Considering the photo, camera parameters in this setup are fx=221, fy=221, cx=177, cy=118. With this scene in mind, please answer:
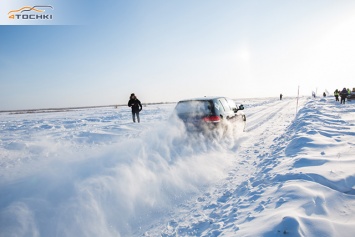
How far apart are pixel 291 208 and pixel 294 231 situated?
1.83 feet

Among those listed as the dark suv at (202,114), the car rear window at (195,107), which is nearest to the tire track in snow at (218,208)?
the dark suv at (202,114)

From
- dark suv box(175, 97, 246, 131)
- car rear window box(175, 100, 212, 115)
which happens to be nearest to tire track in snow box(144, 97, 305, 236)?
dark suv box(175, 97, 246, 131)

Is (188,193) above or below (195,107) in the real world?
below

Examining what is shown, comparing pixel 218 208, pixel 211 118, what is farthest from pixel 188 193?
pixel 211 118

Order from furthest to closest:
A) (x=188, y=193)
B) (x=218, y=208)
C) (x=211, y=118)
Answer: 1. (x=211, y=118)
2. (x=188, y=193)
3. (x=218, y=208)

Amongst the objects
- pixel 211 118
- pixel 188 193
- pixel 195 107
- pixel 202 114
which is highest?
pixel 195 107

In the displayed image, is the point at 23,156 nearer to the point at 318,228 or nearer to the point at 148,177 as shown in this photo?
the point at 148,177

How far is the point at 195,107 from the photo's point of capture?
7.27 metres

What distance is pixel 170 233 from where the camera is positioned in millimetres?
2965

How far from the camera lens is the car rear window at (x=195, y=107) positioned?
23.4 ft

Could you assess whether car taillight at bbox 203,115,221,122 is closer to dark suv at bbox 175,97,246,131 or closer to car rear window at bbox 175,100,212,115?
dark suv at bbox 175,97,246,131

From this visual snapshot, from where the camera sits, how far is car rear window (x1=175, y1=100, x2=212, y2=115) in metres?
7.13

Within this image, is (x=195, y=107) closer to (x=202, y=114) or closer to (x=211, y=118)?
(x=202, y=114)

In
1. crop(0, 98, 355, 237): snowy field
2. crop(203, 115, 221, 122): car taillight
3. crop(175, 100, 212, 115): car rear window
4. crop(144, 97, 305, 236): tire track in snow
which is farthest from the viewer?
crop(175, 100, 212, 115): car rear window
